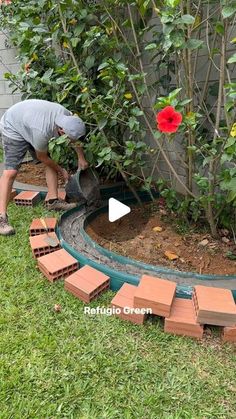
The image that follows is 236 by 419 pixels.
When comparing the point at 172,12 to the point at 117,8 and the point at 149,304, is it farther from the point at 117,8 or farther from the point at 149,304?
the point at 149,304

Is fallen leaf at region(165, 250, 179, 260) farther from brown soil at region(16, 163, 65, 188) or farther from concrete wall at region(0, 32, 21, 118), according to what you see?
concrete wall at region(0, 32, 21, 118)

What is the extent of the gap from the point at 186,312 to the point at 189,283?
0.29m

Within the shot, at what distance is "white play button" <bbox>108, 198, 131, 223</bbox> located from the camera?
9.82 ft

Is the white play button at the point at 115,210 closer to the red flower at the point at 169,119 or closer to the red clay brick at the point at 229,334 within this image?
the red flower at the point at 169,119

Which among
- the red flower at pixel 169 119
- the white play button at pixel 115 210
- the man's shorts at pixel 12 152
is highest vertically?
the red flower at pixel 169 119

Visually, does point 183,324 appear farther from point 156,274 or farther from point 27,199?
point 27,199

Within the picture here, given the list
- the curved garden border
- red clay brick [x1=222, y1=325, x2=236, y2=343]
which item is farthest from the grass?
the curved garden border

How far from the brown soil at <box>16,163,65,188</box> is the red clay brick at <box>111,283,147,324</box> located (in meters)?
1.88

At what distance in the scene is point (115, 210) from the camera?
3.01 meters

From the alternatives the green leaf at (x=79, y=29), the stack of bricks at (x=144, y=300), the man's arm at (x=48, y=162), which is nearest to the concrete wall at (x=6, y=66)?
the man's arm at (x=48, y=162)

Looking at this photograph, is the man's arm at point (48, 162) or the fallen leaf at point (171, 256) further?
the man's arm at point (48, 162)

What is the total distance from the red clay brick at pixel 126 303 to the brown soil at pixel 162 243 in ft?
1.47

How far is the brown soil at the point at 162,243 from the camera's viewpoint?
2333mm

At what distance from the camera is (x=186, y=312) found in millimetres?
1808
